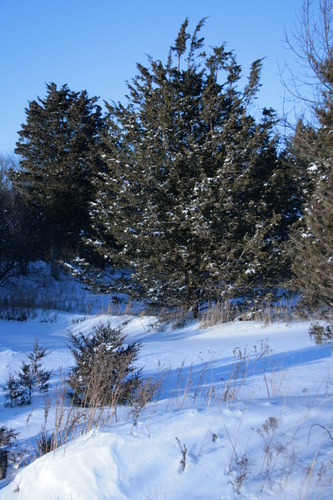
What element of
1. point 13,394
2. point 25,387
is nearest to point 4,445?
point 13,394

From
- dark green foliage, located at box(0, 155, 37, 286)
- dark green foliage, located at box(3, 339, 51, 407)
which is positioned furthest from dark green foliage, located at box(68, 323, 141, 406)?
dark green foliage, located at box(0, 155, 37, 286)

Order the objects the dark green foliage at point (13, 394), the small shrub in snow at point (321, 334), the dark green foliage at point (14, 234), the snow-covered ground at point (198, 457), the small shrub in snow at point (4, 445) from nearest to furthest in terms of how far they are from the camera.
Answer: the snow-covered ground at point (198, 457), the small shrub in snow at point (4, 445), the dark green foliage at point (13, 394), the small shrub in snow at point (321, 334), the dark green foliage at point (14, 234)

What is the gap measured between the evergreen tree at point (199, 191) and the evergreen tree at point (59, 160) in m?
7.77

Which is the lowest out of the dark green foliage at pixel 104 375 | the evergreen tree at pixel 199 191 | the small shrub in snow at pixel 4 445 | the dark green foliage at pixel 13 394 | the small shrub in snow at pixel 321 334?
the small shrub in snow at pixel 4 445

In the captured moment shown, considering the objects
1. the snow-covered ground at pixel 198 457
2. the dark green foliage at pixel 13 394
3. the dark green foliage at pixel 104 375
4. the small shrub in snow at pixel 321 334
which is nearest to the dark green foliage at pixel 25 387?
the dark green foliage at pixel 13 394

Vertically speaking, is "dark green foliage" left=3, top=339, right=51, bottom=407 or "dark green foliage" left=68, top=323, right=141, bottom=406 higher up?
"dark green foliage" left=68, top=323, right=141, bottom=406

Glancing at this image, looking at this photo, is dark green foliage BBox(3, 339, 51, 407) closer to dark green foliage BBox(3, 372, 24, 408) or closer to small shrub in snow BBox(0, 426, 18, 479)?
dark green foliage BBox(3, 372, 24, 408)

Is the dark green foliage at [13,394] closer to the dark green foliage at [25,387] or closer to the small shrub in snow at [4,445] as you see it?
the dark green foliage at [25,387]

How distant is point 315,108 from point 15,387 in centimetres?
700

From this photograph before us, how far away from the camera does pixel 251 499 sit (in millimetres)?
2393

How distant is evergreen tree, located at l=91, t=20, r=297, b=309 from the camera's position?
9539 millimetres

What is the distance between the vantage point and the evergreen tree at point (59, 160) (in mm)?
18547

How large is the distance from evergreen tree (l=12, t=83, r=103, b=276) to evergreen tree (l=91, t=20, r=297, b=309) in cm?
777

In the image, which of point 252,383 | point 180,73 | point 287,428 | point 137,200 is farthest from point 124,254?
point 287,428
